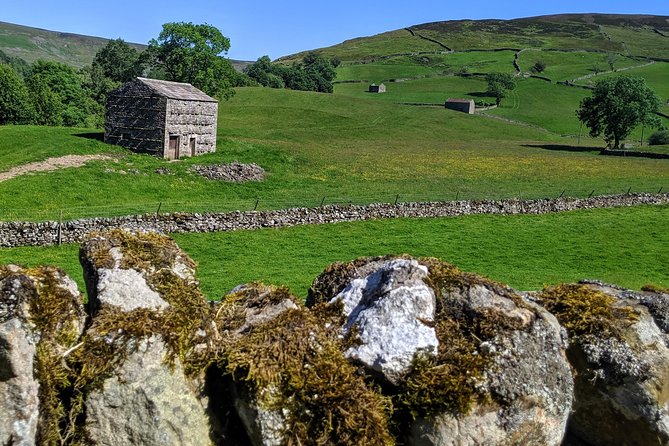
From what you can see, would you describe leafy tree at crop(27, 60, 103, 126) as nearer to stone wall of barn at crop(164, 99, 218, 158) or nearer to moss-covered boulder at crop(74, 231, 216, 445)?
stone wall of barn at crop(164, 99, 218, 158)

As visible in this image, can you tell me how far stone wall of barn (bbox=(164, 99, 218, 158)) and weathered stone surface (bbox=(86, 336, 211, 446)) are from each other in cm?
4730

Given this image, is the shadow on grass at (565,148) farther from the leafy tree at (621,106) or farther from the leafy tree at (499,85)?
the leafy tree at (499,85)

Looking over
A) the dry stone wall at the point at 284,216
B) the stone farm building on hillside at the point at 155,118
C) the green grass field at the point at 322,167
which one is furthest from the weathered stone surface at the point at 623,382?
the stone farm building on hillside at the point at 155,118

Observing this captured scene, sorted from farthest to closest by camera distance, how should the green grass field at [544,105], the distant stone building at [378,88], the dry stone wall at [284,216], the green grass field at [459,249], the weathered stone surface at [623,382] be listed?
the distant stone building at [378,88], the green grass field at [544,105], the dry stone wall at [284,216], the green grass field at [459,249], the weathered stone surface at [623,382]

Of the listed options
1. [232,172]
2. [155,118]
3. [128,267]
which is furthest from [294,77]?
[128,267]

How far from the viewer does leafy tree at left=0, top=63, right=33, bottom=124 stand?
75.2 metres

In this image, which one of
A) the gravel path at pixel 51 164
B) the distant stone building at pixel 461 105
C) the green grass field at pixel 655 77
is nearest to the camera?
the gravel path at pixel 51 164

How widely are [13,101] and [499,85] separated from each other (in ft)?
372

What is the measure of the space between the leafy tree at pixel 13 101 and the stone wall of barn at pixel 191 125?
37.2 metres

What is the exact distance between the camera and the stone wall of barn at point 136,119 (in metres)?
49.2

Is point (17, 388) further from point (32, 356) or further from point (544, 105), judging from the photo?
point (544, 105)

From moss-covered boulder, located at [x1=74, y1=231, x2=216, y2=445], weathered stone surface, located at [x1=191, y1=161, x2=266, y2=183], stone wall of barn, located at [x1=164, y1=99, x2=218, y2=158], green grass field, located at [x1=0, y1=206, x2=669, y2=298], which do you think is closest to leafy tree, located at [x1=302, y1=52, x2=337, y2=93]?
stone wall of barn, located at [x1=164, y1=99, x2=218, y2=158]

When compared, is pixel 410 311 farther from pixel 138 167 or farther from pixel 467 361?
pixel 138 167

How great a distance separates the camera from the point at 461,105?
133000 mm
